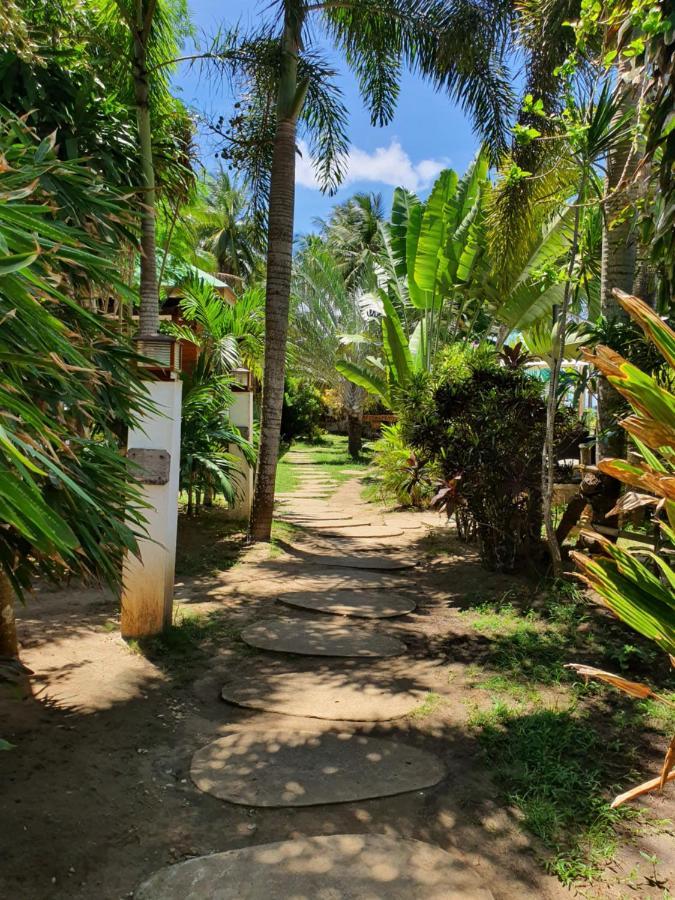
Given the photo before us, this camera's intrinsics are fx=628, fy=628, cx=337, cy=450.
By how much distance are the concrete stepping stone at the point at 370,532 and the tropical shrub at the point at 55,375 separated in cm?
561

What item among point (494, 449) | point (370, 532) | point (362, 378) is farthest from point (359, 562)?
point (362, 378)

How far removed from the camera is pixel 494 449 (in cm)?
581

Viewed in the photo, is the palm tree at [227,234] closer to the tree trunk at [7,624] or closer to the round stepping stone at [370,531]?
the round stepping stone at [370,531]

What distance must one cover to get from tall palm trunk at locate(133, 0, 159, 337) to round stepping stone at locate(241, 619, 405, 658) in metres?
3.07

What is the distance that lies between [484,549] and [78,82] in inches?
223

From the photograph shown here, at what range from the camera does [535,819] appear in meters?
2.65

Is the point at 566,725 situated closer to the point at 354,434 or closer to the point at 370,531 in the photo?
the point at 370,531

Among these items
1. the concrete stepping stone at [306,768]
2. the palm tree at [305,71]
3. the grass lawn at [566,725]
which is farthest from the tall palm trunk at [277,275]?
the concrete stepping stone at [306,768]

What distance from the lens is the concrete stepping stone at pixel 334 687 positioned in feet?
12.2

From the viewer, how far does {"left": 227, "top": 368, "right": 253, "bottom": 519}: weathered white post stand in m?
9.32

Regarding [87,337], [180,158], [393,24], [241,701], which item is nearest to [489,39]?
[393,24]

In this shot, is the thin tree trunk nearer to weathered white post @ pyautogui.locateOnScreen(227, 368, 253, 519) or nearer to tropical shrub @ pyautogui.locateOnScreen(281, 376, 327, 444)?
weathered white post @ pyautogui.locateOnScreen(227, 368, 253, 519)

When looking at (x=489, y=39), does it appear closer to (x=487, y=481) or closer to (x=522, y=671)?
(x=487, y=481)

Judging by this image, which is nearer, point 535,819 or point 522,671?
point 535,819
